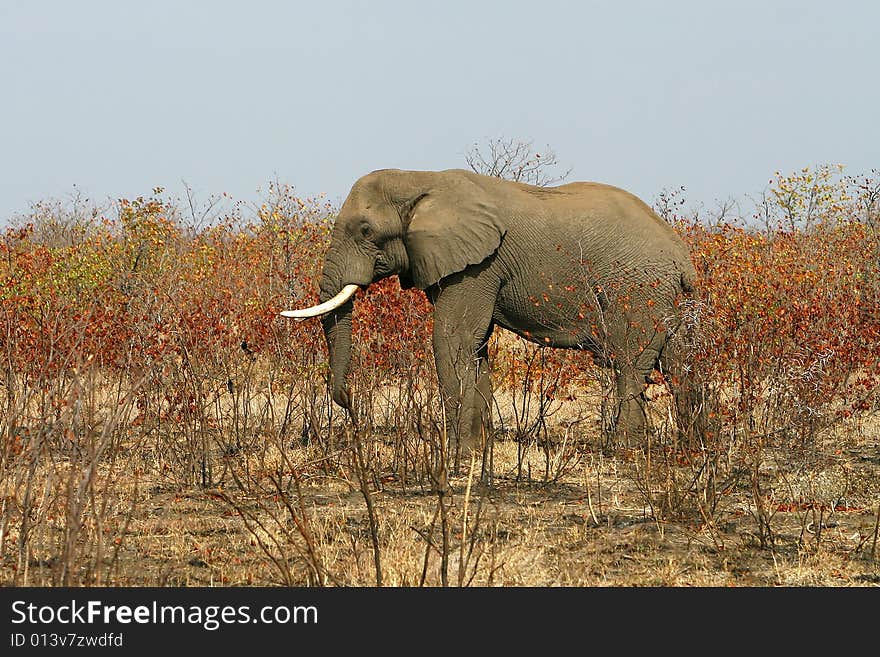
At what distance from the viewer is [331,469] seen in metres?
8.78

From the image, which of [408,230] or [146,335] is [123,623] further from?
[408,230]

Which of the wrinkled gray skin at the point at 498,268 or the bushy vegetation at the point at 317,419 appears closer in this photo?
the bushy vegetation at the point at 317,419

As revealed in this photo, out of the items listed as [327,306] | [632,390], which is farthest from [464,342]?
[632,390]

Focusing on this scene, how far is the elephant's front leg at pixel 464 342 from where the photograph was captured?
9281 mm

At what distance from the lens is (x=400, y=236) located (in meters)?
9.66

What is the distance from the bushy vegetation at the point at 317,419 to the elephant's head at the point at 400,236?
38 cm

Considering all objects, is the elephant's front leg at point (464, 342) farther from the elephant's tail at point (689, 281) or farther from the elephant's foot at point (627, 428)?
the elephant's tail at point (689, 281)

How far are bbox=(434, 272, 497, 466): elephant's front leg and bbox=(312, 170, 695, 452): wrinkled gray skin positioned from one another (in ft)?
0.04

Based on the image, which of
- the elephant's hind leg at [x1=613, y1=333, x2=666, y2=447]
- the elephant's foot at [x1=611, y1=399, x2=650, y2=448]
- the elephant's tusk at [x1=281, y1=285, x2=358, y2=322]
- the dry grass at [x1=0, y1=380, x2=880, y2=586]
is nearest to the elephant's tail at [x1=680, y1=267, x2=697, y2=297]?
the elephant's hind leg at [x1=613, y1=333, x2=666, y2=447]

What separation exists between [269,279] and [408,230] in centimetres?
573

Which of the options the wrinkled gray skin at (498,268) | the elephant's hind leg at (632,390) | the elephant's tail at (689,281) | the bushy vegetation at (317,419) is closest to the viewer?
the bushy vegetation at (317,419)

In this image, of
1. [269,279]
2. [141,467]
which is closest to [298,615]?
[141,467]

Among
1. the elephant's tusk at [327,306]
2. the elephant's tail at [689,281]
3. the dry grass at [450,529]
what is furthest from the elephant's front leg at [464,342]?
the elephant's tail at [689,281]

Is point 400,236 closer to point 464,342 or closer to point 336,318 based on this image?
point 336,318
